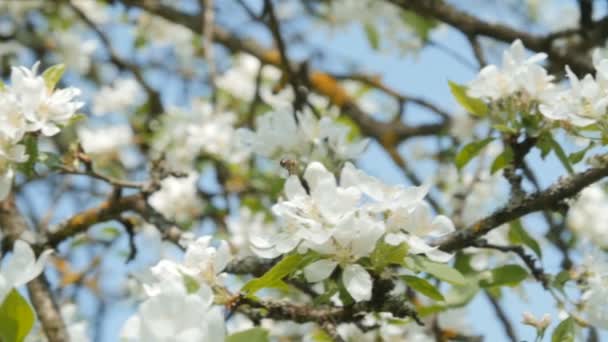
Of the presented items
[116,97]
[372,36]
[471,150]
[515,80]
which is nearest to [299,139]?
[471,150]

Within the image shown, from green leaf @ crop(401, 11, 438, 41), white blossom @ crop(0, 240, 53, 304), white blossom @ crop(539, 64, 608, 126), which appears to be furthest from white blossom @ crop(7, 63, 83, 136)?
green leaf @ crop(401, 11, 438, 41)

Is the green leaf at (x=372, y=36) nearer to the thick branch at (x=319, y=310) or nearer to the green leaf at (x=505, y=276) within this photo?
the green leaf at (x=505, y=276)

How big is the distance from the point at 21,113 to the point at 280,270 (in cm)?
51

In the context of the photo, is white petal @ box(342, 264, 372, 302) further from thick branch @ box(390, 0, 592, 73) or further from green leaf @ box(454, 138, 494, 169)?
thick branch @ box(390, 0, 592, 73)

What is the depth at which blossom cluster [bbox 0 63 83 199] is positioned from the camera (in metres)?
1.29

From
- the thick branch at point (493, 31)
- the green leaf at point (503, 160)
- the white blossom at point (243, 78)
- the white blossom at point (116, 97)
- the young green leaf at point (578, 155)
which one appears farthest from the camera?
the white blossom at point (116, 97)

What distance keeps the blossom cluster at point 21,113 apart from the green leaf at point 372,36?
1994mm

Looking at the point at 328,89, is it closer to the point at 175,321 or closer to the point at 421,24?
the point at 421,24

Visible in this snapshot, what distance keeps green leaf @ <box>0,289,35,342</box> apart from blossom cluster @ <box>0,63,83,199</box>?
344 millimetres

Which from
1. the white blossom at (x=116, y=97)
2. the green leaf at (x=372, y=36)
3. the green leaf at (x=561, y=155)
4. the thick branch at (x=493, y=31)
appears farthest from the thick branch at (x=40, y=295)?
the white blossom at (x=116, y=97)

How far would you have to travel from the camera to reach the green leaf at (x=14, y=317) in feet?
3.25

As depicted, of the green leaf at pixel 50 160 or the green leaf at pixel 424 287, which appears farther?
the green leaf at pixel 50 160

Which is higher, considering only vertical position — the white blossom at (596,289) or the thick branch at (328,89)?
the white blossom at (596,289)

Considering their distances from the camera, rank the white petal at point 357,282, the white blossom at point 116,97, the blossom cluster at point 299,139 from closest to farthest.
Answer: the white petal at point 357,282, the blossom cluster at point 299,139, the white blossom at point 116,97
